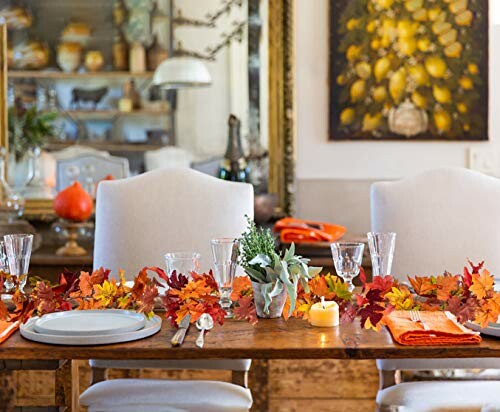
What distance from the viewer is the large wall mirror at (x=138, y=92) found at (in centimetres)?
324

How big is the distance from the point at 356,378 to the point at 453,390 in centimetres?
85

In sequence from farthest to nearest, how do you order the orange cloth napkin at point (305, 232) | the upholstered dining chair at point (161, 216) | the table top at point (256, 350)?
the orange cloth napkin at point (305, 232), the upholstered dining chair at point (161, 216), the table top at point (256, 350)

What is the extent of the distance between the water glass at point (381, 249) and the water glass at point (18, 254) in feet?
2.22

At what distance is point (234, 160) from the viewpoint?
3199 millimetres

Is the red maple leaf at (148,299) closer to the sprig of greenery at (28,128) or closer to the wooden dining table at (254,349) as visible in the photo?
the wooden dining table at (254,349)

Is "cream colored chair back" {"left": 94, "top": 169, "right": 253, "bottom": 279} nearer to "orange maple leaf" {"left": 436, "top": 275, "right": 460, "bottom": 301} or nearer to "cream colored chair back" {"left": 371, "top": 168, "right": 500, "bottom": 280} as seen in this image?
"cream colored chair back" {"left": 371, "top": 168, "right": 500, "bottom": 280}

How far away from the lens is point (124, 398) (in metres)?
1.77

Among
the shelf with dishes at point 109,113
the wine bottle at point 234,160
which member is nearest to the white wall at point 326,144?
the wine bottle at point 234,160

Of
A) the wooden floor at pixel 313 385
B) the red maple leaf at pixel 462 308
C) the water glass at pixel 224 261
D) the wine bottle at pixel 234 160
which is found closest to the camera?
the red maple leaf at pixel 462 308

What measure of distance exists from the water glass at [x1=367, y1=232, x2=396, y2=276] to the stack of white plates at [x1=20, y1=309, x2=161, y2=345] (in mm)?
462

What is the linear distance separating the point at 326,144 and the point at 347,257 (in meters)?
1.76

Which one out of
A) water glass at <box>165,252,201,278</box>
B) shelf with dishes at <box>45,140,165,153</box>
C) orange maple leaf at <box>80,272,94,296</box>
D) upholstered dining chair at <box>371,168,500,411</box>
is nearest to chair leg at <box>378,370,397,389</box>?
upholstered dining chair at <box>371,168,500,411</box>

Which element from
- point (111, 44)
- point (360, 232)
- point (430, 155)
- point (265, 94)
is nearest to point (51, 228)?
point (111, 44)

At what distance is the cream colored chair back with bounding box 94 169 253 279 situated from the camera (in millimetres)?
2197
